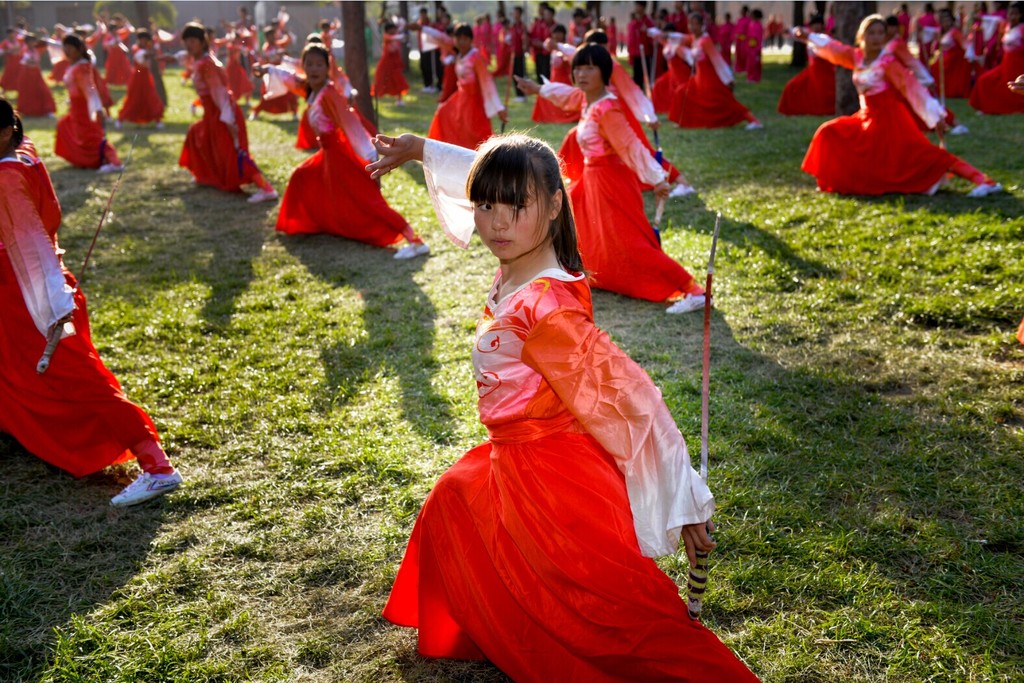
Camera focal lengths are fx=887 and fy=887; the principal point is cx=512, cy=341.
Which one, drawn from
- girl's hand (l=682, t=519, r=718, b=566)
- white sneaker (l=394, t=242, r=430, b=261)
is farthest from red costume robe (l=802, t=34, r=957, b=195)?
girl's hand (l=682, t=519, r=718, b=566)

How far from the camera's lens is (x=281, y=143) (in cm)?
1474

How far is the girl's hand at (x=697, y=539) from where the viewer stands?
7.76 ft

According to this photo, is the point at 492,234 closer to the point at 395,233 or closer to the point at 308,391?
the point at 308,391

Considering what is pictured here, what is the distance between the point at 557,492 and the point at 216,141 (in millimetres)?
9646

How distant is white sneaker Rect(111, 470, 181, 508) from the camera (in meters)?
4.14

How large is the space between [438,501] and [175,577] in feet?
4.73

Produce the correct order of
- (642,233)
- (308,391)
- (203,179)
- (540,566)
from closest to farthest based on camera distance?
(540,566)
(308,391)
(642,233)
(203,179)

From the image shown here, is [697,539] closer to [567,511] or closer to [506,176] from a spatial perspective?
[567,511]

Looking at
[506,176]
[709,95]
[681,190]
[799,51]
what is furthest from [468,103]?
[799,51]

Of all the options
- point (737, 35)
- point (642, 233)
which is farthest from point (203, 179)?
point (737, 35)

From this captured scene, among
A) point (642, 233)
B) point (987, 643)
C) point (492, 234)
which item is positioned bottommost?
point (987, 643)

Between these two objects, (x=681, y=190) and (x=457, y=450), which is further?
(x=681, y=190)

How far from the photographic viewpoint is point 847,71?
1312cm

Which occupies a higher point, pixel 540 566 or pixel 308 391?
pixel 540 566
